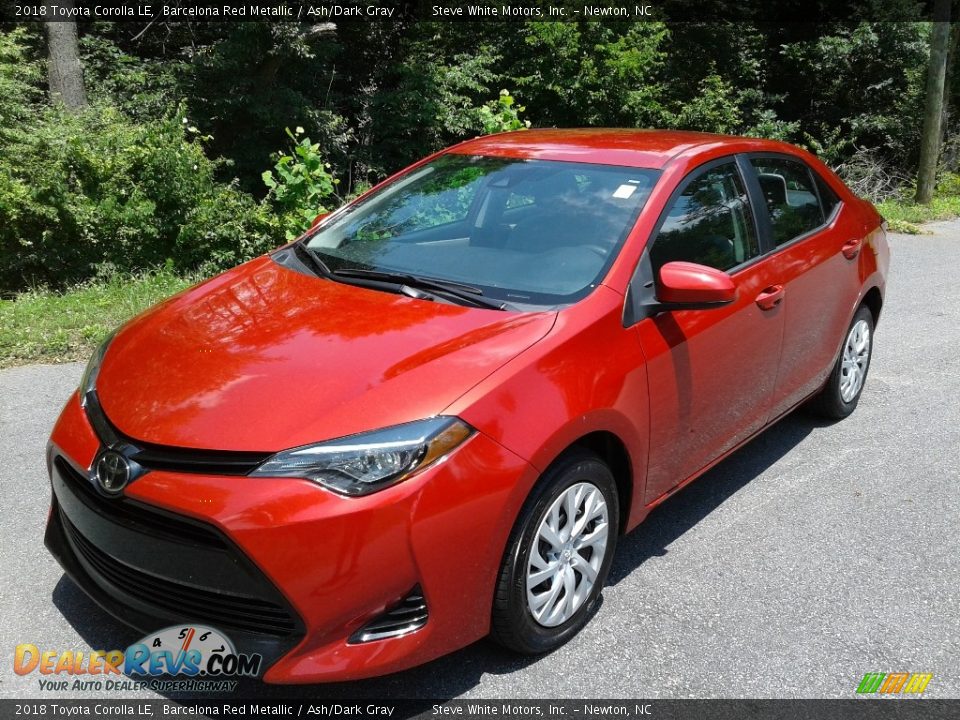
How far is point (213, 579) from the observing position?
257cm

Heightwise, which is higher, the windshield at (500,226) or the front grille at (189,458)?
the windshield at (500,226)

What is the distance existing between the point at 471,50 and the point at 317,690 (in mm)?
15671

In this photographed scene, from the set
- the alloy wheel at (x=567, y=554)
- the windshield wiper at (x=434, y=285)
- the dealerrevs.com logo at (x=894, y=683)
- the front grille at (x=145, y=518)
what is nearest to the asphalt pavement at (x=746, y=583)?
the dealerrevs.com logo at (x=894, y=683)

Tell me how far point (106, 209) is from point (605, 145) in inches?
249

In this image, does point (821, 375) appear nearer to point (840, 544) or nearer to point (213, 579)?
point (840, 544)

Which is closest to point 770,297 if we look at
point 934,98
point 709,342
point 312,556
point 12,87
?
point 709,342

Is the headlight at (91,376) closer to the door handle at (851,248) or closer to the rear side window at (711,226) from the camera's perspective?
the rear side window at (711,226)

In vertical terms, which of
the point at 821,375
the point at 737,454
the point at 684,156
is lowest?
the point at 737,454

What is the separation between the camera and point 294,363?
2973 millimetres

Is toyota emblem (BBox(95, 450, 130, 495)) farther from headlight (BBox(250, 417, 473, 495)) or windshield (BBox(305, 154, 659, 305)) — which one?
windshield (BBox(305, 154, 659, 305))

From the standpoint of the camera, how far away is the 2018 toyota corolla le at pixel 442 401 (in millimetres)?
2561

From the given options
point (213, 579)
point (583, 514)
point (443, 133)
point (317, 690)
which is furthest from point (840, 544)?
point (443, 133)

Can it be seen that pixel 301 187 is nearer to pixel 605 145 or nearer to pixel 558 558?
pixel 605 145

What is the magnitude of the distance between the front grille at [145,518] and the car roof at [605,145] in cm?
236
